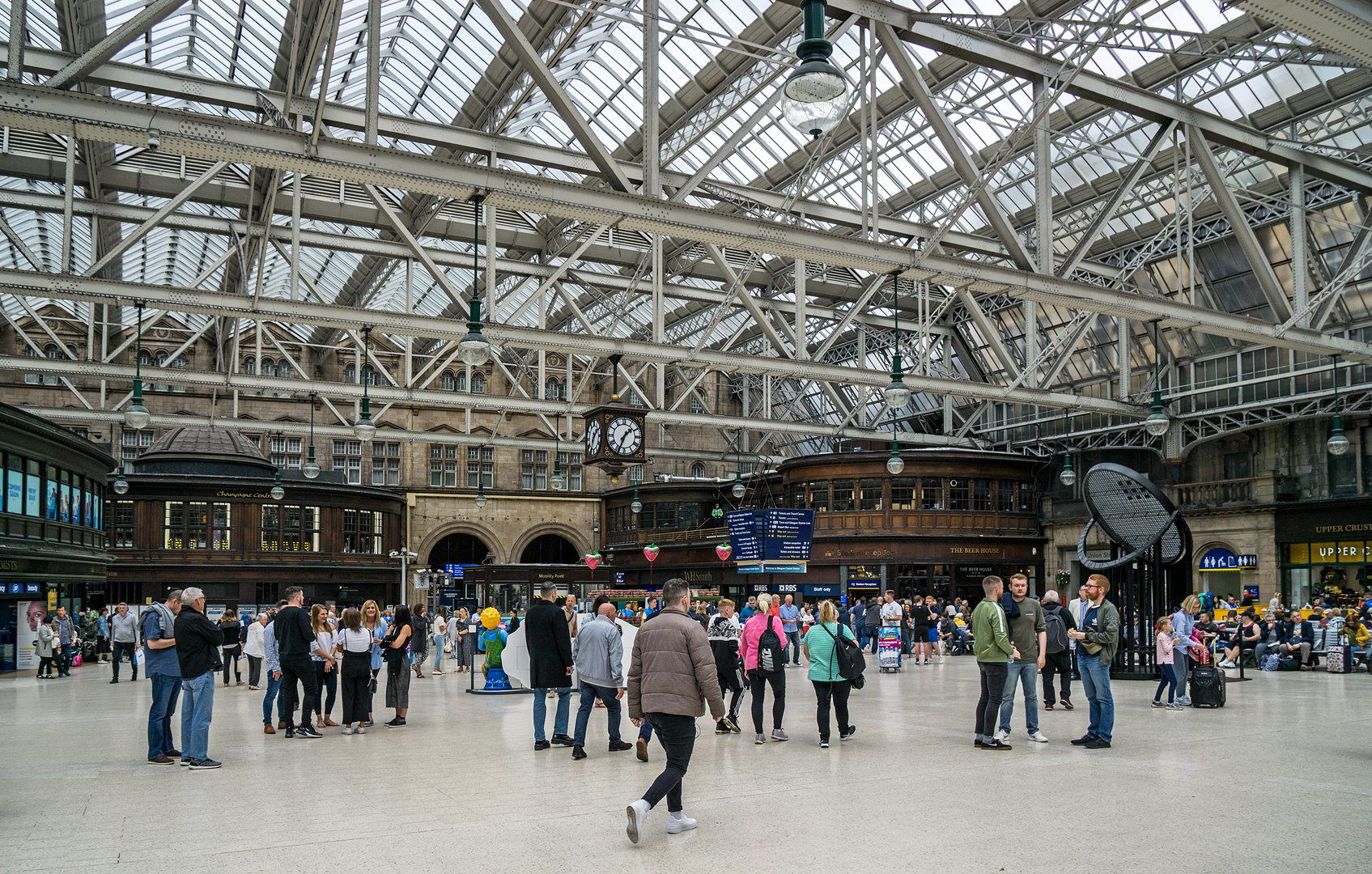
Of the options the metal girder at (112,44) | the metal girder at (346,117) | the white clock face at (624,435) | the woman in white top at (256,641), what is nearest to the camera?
the metal girder at (112,44)

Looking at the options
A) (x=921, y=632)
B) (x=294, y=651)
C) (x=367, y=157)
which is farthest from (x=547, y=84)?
(x=921, y=632)

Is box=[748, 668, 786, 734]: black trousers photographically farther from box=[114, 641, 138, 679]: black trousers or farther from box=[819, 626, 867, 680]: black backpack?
box=[114, 641, 138, 679]: black trousers

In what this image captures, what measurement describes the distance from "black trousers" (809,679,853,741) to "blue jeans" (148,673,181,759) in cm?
658

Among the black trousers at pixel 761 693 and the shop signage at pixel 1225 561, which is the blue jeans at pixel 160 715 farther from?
the shop signage at pixel 1225 561

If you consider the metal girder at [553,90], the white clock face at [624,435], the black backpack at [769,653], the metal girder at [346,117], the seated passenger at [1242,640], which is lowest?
the seated passenger at [1242,640]

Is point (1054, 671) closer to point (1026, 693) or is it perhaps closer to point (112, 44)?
point (1026, 693)

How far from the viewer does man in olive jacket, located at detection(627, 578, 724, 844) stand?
711 cm

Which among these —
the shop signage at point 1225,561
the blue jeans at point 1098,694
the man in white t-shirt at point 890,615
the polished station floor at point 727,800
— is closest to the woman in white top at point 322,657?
the polished station floor at point 727,800

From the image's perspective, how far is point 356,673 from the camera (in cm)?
1305

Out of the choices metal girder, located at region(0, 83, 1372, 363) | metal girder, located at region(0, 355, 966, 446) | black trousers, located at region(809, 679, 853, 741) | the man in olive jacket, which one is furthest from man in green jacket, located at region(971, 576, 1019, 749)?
metal girder, located at region(0, 355, 966, 446)

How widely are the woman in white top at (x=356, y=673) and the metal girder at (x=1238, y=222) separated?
14.4 m

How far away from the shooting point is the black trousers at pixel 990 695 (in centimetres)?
1077

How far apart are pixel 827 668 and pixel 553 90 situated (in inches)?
284

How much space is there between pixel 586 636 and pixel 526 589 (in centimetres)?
3767
